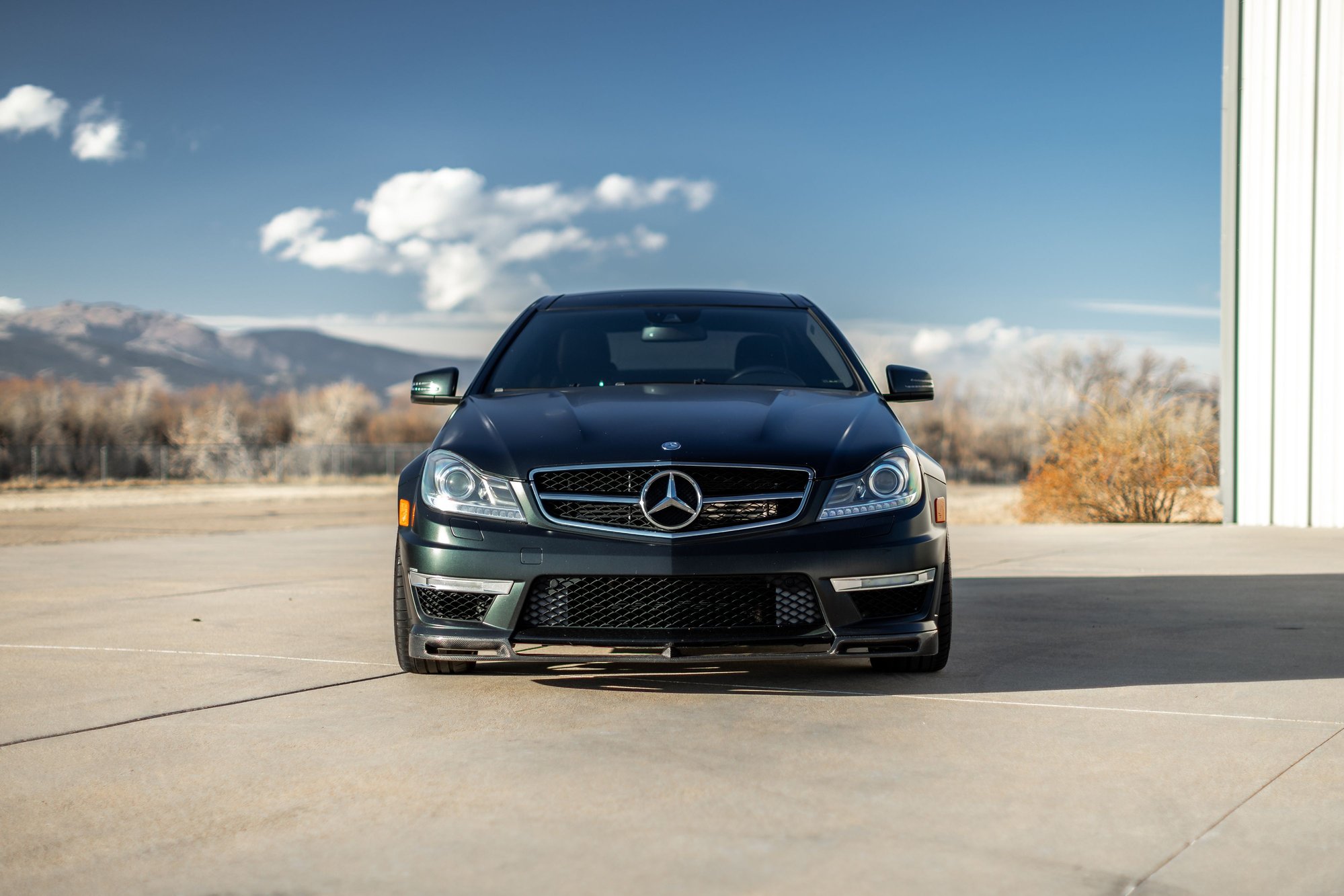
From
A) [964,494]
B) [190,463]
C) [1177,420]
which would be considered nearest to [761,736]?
[1177,420]

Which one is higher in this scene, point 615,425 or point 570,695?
point 615,425

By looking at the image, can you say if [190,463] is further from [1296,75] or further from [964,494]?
[1296,75]

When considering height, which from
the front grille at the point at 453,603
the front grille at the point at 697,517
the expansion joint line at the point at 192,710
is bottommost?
the expansion joint line at the point at 192,710

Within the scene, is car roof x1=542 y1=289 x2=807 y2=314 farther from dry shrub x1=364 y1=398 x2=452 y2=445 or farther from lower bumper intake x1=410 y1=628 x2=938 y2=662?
dry shrub x1=364 y1=398 x2=452 y2=445

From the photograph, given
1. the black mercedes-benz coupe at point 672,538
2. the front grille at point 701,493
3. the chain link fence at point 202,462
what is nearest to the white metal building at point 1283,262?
the black mercedes-benz coupe at point 672,538

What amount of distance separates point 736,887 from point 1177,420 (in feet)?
59.1

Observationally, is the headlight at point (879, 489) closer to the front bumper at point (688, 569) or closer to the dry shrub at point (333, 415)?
the front bumper at point (688, 569)

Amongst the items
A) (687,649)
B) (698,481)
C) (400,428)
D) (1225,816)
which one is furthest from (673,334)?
(400,428)

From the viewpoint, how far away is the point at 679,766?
3.76 meters

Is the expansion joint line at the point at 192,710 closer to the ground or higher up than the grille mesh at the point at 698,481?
closer to the ground

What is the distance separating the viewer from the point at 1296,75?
1427 cm

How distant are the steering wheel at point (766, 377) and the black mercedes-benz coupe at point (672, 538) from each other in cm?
76

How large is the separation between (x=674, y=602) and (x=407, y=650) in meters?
1.17

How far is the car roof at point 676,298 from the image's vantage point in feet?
21.2
